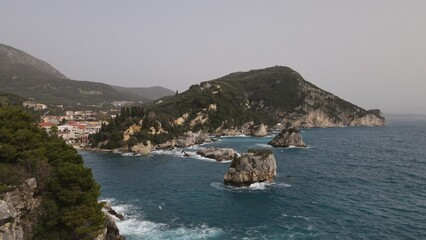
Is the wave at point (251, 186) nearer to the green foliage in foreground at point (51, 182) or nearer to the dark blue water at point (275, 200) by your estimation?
the dark blue water at point (275, 200)

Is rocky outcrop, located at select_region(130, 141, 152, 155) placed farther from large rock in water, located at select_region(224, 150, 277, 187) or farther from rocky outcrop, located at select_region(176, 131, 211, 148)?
large rock in water, located at select_region(224, 150, 277, 187)

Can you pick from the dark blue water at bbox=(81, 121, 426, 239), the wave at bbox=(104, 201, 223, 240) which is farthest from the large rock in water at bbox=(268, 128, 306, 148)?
the wave at bbox=(104, 201, 223, 240)

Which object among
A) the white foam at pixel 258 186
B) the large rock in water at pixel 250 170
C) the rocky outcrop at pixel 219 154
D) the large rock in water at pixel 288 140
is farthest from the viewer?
the large rock in water at pixel 288 140

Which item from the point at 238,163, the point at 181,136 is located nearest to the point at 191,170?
the point at 238,163

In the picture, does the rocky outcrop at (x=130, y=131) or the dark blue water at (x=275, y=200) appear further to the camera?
the rocky outcrop at (x=130, y=131)

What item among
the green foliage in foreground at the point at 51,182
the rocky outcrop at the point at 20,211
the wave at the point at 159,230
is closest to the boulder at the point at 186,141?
the wave at the point at 159,230

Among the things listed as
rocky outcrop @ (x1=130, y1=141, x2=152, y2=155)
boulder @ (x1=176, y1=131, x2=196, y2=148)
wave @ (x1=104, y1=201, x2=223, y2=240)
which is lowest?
wave @ (x1=104, y1=201, x2=223, y2=240)

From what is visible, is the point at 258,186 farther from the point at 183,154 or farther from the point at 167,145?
the point at 167,145
